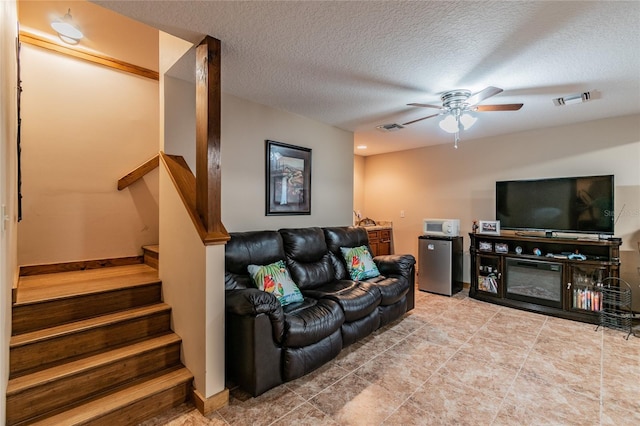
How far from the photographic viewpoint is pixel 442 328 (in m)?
3.28

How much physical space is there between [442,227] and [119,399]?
4.33 metres

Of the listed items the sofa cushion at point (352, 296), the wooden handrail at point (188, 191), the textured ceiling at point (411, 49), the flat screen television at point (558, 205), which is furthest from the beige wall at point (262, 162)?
the flat screen television at point (558, 205)

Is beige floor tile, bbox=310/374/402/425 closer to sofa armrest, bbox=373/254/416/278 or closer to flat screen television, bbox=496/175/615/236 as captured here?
sofa armrest, bbox=373/254/416/278

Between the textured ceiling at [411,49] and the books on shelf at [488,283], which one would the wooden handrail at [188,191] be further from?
the books on shelf at [488,283]

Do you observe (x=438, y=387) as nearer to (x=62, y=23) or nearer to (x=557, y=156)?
(x=557, y=156)

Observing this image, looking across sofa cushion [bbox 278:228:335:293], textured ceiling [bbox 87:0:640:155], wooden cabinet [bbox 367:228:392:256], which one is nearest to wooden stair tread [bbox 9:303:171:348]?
sofa cushion [bbox 278:228:335:293]

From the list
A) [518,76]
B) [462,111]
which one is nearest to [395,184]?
[462,111]

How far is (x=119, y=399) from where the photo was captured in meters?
1.79

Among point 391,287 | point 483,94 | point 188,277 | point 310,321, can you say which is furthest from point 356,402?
point 483,94

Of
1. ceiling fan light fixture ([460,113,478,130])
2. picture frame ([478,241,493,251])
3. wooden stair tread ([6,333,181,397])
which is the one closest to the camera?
wooden stair tread ([6,333,181,397])

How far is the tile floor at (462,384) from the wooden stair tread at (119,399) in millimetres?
174

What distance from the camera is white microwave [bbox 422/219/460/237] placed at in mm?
4609

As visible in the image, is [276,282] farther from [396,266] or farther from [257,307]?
[396,266]

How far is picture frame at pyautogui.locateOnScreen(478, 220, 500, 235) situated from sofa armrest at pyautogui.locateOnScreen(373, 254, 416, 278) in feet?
4.75
